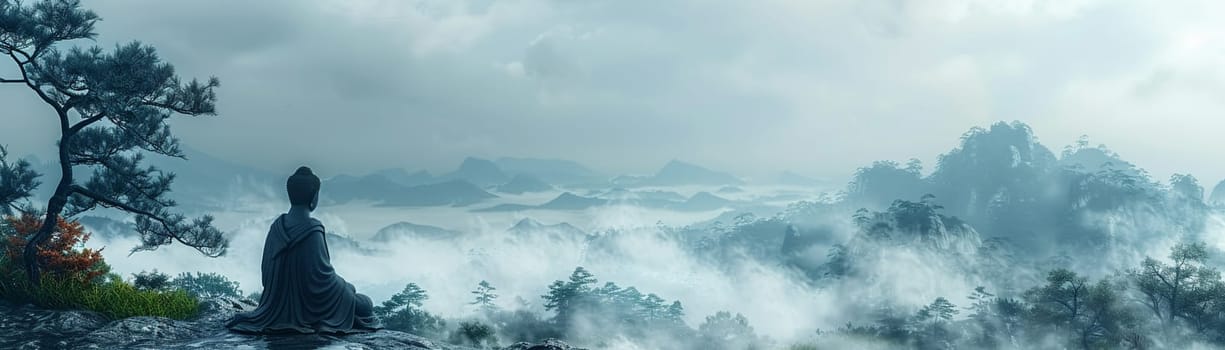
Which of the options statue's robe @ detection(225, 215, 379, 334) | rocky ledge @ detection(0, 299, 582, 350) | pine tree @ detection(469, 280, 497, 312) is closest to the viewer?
rocky ledge @ detection(0, 299, 582, 350)

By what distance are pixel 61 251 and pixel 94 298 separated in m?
2.67

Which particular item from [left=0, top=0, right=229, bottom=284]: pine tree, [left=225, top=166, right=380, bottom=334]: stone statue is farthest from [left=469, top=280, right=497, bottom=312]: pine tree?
[left=225, top=166, right=380, bottom=334]: stone statue

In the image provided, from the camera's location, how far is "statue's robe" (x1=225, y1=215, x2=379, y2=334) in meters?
12.6

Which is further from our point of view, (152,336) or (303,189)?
(152,336)

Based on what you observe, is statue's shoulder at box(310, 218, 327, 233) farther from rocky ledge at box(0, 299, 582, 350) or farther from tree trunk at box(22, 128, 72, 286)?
tree trunk at box(22, 128, 72, 286)

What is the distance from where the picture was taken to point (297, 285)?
12680mm

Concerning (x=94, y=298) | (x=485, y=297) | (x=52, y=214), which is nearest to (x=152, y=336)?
(x=94, y=298)

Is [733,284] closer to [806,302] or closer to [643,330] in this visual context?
[806,302]

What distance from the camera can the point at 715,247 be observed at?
497 feet

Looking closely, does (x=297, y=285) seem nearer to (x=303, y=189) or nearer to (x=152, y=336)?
(x=303, y=189)

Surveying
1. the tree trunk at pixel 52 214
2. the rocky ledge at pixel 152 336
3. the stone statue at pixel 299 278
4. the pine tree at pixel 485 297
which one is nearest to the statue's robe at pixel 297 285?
the stone statue at pixel 299 278

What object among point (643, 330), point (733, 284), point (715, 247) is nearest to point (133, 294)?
point (643, 330)

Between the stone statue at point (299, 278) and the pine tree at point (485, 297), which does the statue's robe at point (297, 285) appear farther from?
the pine tree at point (485, 297)

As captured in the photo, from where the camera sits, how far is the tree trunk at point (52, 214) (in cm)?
1755
